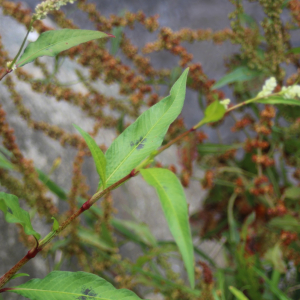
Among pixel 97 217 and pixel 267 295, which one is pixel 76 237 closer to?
pixel 97 217

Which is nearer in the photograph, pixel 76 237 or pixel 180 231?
pixel 180 231

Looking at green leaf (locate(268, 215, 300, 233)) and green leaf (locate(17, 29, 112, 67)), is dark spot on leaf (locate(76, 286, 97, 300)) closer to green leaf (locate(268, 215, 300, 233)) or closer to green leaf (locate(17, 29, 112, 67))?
green leaf (locate(17, 29, 112, 67))

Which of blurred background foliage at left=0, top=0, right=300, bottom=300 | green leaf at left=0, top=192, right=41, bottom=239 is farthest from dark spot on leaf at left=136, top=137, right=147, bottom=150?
blurred background foliage at left=0, top=0, right=300, bottom=300

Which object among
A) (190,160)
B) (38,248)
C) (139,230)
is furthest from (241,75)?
(38,248)

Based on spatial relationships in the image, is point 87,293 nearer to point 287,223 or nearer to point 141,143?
point 141,143

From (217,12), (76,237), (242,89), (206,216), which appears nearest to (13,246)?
(76,237)

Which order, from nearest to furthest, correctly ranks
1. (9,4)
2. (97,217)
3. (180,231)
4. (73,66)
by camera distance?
(180,231) < (9,4) < (97,217) < (73,66)
